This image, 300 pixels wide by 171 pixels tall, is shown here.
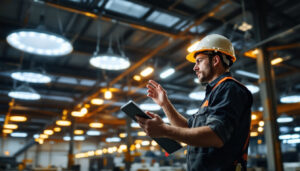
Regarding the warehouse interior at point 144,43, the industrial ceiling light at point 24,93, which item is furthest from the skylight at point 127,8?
the industrial ceiling light at point 24,93

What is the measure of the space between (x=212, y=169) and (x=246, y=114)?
0.43 metres

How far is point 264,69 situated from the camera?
27.3ft

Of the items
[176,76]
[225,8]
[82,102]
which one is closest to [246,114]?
[225,8]

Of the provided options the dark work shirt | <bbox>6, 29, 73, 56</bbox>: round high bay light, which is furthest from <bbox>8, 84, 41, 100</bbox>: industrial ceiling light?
the dark work shirt

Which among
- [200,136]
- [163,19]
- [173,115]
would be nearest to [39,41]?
[173,115]

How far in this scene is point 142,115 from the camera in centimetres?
179

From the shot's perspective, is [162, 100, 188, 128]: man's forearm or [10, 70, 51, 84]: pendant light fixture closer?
[162, 100, 188, 128]: man's forearm

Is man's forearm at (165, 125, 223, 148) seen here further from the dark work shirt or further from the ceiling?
the ceiling

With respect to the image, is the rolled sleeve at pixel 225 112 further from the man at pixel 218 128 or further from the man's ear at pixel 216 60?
the man's ear at pixel 216 60

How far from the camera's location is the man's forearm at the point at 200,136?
1.57 metres

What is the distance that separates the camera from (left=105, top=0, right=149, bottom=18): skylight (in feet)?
29.3

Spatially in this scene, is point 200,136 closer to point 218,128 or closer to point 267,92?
point 218,128

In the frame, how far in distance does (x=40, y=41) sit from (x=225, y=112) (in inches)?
216

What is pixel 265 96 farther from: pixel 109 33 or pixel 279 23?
pixel 109 33
